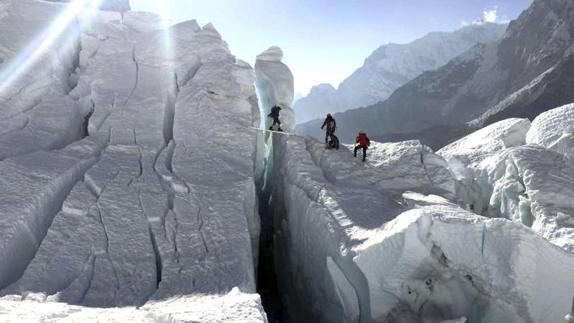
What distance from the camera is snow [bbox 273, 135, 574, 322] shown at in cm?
893

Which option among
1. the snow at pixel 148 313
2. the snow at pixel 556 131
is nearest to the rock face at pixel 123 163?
the snow at pixel 148 313

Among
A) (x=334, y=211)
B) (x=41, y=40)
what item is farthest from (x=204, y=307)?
(x=41, y=40)

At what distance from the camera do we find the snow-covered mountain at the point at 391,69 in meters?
179

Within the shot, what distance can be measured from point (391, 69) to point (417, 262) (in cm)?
18135

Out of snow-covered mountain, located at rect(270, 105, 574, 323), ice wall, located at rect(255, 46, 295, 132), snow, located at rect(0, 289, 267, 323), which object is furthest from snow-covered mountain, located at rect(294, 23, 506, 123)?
snow, located at rect(0, 289, 267, 323)

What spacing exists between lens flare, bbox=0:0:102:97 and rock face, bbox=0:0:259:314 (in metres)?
0.13

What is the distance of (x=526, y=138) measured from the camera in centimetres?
1795

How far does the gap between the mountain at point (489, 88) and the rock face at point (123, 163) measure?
6668 cm

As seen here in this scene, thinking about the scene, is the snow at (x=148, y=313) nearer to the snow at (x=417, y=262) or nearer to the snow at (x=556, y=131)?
the snow at (x=417, y=262)

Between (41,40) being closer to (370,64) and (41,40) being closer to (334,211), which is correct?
(334,211)

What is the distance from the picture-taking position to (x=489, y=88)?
374 feet

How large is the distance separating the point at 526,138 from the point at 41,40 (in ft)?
62.1

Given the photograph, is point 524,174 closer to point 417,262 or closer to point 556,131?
point 556,131

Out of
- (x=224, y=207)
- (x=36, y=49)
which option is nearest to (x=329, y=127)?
(x=224, y=207)
